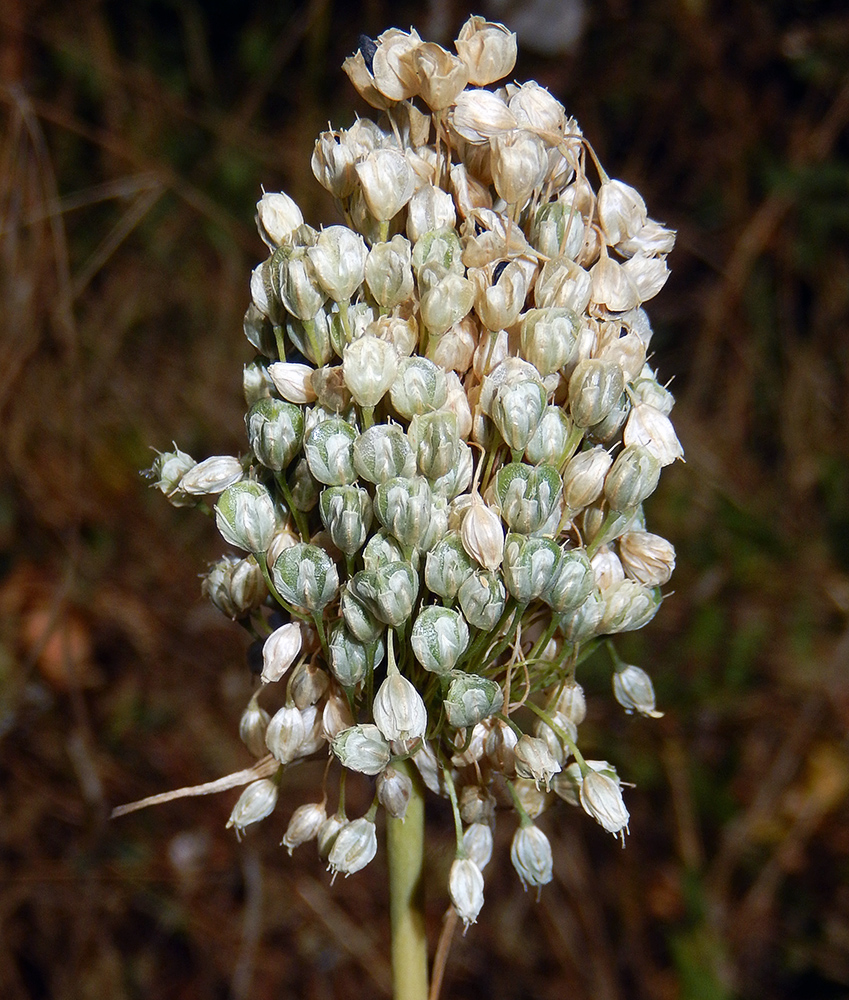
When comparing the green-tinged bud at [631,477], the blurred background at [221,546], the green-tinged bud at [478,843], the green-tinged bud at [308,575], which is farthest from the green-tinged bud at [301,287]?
the blurred background at [221,546]

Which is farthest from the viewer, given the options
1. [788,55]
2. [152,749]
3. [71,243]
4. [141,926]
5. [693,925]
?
[788,55]

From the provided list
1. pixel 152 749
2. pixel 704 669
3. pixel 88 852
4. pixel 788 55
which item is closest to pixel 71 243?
pixel 152 749

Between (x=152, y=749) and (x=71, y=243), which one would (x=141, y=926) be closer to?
(x=152, y=749)

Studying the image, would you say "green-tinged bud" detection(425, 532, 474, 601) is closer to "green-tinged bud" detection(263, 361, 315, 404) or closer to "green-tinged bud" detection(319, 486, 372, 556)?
"green-tinged bud" detection(319, 486, 372, 556)

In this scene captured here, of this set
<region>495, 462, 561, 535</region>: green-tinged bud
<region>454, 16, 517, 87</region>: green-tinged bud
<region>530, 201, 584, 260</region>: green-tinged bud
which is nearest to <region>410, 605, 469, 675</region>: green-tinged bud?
<region>495, 462, 561, 535</region>: green-tinged bud

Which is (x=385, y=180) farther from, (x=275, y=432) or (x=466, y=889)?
(x=466, y=889)

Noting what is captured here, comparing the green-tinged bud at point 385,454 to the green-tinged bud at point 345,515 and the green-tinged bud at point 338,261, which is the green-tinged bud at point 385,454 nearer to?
the green-tinged bud at point 345,515
